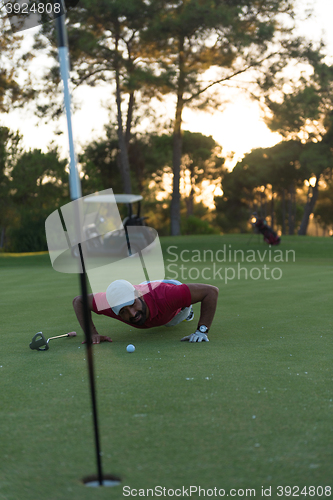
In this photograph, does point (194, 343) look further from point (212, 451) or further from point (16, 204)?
point (16, 204)

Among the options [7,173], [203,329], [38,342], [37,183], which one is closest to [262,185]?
[37,183]

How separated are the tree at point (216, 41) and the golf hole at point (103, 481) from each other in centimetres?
2367

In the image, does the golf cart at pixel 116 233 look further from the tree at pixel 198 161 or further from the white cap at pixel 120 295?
the tree at pixel 198 161

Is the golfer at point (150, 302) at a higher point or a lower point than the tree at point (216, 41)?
lower

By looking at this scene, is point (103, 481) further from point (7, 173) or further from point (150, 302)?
point (7, 173)

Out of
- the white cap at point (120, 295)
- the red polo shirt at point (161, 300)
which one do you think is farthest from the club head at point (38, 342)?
the white cap at point (120, 295)

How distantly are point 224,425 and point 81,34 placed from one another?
23079 mm

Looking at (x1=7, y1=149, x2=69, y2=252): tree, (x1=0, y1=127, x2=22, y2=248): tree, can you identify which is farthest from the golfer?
(x1=0, y1=127, x2=22, y2=248): tree

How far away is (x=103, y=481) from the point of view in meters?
2.40

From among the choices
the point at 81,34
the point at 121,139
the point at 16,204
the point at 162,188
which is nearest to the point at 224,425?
the point at 81,34

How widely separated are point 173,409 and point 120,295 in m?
1.64

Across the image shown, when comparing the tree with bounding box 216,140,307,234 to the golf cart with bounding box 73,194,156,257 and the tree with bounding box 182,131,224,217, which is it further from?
the golf cart with bounding box 73,194,156,257

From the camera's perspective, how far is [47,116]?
25109 mm

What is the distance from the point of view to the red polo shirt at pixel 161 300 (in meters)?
5.14
